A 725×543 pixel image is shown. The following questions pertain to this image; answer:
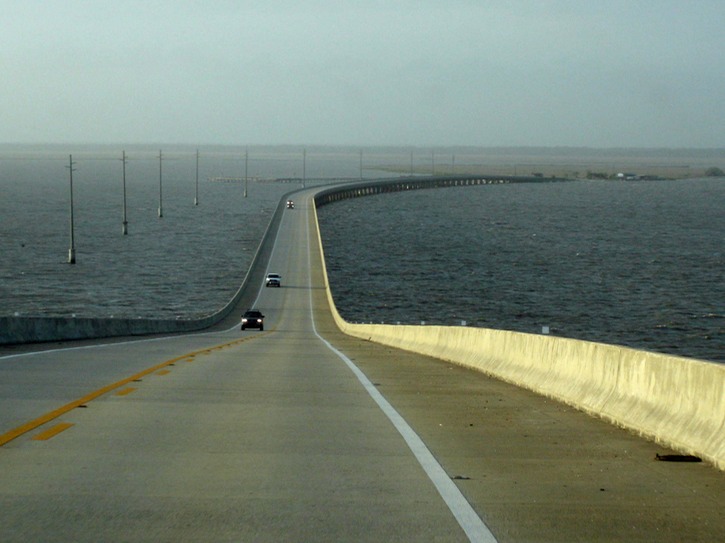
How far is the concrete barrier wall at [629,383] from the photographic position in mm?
8289

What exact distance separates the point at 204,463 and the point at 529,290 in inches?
2651

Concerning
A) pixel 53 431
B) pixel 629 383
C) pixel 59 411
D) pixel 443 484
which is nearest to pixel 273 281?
pixel 59 411

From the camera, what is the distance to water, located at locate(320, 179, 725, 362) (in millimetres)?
58969

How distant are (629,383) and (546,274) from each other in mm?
74903

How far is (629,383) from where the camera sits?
10289 mm

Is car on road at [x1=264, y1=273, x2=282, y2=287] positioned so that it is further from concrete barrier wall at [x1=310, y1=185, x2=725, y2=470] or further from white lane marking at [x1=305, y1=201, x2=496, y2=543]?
white lane marking at [x1=305, y1=201, x2=496, y2=543]

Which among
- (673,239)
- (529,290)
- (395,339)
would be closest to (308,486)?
(395,339)

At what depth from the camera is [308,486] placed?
7.50m

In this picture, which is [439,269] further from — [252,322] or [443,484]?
[443,484]

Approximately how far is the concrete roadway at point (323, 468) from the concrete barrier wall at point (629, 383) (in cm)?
26

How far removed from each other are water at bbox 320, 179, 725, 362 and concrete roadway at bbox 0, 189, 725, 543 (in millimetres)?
37947

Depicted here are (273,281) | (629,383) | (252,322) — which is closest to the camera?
(629,383)

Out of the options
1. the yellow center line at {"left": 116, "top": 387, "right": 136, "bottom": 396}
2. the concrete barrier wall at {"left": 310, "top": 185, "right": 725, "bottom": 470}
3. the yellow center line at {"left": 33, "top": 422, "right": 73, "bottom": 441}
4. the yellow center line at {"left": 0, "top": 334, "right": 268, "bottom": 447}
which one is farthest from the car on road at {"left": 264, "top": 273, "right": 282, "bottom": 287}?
the yellow center line at {"left": 33, "top": 422, "right": 73, "bottom": 441}

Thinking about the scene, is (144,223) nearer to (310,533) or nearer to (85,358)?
(85,358)
